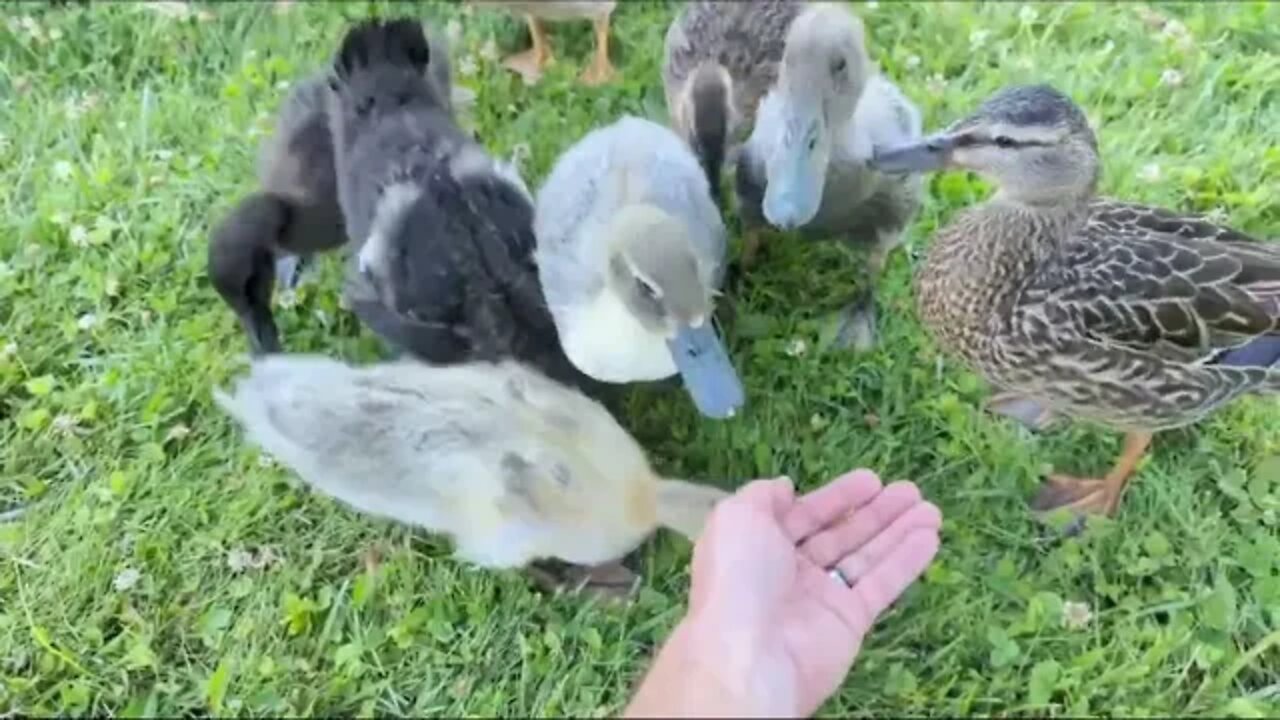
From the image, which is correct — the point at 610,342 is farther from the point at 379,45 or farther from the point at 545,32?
the point at 545,32

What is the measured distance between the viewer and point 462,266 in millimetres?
2674

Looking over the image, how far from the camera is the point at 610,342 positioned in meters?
2.62

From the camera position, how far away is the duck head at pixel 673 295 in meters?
2.50

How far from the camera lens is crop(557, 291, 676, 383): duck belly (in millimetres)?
2604

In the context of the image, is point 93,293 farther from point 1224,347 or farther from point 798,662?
point 1224,347

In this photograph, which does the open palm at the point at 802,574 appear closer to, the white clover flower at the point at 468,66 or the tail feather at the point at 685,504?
the tail feather at the point at 685,504

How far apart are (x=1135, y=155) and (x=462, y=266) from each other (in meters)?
1.75

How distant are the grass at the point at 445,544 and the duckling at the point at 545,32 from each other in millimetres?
56

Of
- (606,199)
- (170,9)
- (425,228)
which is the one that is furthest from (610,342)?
(170,9)

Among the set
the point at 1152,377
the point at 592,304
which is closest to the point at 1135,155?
the point at 1152,377

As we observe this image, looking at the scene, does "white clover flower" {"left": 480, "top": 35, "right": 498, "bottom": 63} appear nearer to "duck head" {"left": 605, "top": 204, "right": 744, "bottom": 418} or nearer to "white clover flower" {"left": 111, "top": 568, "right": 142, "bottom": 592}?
"duck head" {"left": 605, "top": 204, "right": 744, "bottom": 418}

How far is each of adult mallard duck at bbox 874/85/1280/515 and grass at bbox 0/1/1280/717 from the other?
0.30 metres

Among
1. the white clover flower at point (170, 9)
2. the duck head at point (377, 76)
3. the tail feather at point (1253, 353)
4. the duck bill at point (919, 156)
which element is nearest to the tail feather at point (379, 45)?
the duck head at point (377, 76)

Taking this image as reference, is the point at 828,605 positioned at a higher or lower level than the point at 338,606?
higher
